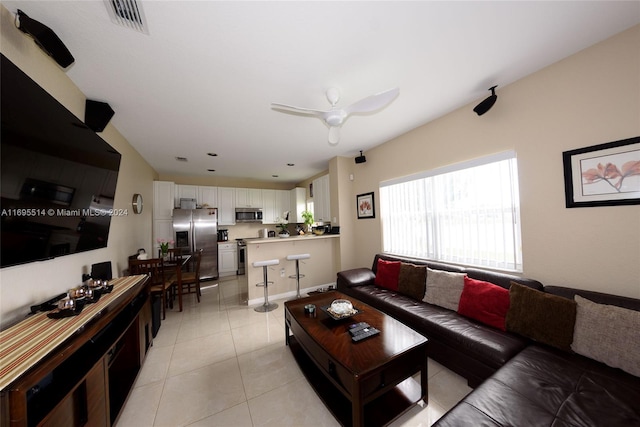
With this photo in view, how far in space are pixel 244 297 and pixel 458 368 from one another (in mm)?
3414

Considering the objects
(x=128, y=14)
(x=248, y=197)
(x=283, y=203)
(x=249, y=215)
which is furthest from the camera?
(x=283, y=203)

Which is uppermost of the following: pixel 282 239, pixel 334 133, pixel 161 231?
pixel 334 133

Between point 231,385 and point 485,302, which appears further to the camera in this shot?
point 485,302

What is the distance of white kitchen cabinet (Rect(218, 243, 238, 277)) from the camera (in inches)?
222

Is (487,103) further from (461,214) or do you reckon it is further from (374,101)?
(374,101)

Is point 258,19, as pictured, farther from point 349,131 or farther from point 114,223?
point 114,223

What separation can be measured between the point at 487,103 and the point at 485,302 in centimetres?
202

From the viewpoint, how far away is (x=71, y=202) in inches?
64.5

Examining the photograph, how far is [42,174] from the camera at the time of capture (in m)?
1.35

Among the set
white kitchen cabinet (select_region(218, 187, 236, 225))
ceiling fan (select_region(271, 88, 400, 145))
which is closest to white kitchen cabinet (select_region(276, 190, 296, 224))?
white kitchen cabinet (select_region(218, 187, 236, 225))

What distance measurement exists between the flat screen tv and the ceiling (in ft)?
1.89

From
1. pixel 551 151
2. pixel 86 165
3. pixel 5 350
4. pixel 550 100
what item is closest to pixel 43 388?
pixel 5 350

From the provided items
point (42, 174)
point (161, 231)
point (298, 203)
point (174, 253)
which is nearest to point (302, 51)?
point (42, 174)

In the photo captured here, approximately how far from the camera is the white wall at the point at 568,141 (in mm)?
1614
